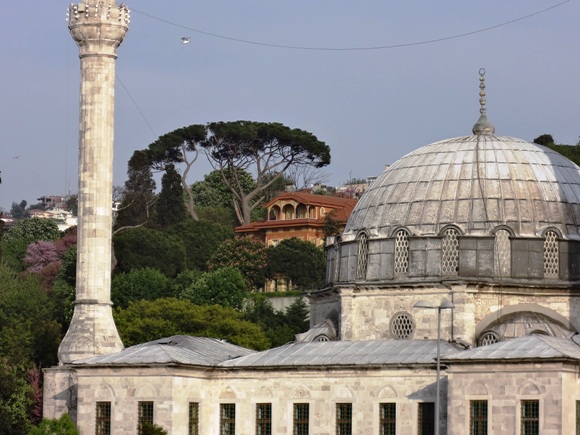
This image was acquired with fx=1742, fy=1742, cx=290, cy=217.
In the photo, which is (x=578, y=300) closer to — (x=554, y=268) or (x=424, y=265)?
(x=554, y=268)

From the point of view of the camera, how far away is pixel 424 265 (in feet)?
184

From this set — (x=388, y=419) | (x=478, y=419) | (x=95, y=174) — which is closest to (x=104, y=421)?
(x=388, y=419)

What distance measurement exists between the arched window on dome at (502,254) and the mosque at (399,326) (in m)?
0.05

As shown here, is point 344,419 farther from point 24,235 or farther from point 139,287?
point 24,235

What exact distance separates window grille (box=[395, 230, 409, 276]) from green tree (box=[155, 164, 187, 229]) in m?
54.9

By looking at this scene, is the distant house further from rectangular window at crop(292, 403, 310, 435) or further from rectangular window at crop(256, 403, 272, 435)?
rectangular window at crop(292, 403, 310, 435)

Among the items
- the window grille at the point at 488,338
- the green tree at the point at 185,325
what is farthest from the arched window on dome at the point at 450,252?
the green tree at the point at 185,325

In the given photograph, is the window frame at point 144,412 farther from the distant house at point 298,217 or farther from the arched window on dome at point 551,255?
the distant house at point 298,217

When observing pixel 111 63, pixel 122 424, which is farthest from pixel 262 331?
pixel 122 424

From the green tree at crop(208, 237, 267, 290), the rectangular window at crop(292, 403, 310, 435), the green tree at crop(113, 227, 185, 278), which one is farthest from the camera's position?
the green tree at crop(208, 237, 267, 290)

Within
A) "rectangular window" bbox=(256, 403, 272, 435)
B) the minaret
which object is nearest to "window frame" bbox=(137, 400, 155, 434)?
"rectangular window" bbox=(256, 403, 272, 435)

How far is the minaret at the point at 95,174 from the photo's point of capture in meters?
57.8

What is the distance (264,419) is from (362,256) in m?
7.83

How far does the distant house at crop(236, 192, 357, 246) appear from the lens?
363 feet
